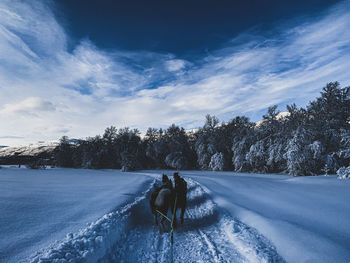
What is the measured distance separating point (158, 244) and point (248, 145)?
3058 centimetres

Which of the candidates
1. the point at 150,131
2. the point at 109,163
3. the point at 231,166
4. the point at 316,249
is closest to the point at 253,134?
the point at 231,166

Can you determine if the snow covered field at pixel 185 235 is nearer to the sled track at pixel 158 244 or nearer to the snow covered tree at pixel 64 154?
the sled track at pixel 158 244

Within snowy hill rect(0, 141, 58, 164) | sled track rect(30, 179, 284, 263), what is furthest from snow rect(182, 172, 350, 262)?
snowy hill rect(0, 141, 58, 164)

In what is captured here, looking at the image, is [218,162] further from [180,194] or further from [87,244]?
[87,244]

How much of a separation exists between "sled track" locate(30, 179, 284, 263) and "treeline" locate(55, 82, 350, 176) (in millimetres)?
19305

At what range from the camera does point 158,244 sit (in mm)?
4457

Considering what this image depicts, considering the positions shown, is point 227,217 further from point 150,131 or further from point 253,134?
point 150,131

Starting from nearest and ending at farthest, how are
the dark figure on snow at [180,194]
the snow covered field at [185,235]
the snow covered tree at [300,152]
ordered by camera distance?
the snow covered field at [185,235] < the dark figure on snow at [180,194] < the snow covered tree at [300,152]

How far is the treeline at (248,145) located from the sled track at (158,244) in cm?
1930

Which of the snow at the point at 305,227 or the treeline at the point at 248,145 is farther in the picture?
the treeline at the point at 248,145

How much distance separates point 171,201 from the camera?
5.68 m

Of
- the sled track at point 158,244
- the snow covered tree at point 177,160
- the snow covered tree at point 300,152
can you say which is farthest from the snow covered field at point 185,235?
the snow covered tree at point 177,160

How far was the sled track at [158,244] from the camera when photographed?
358 cm

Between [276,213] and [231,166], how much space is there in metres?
33.1
